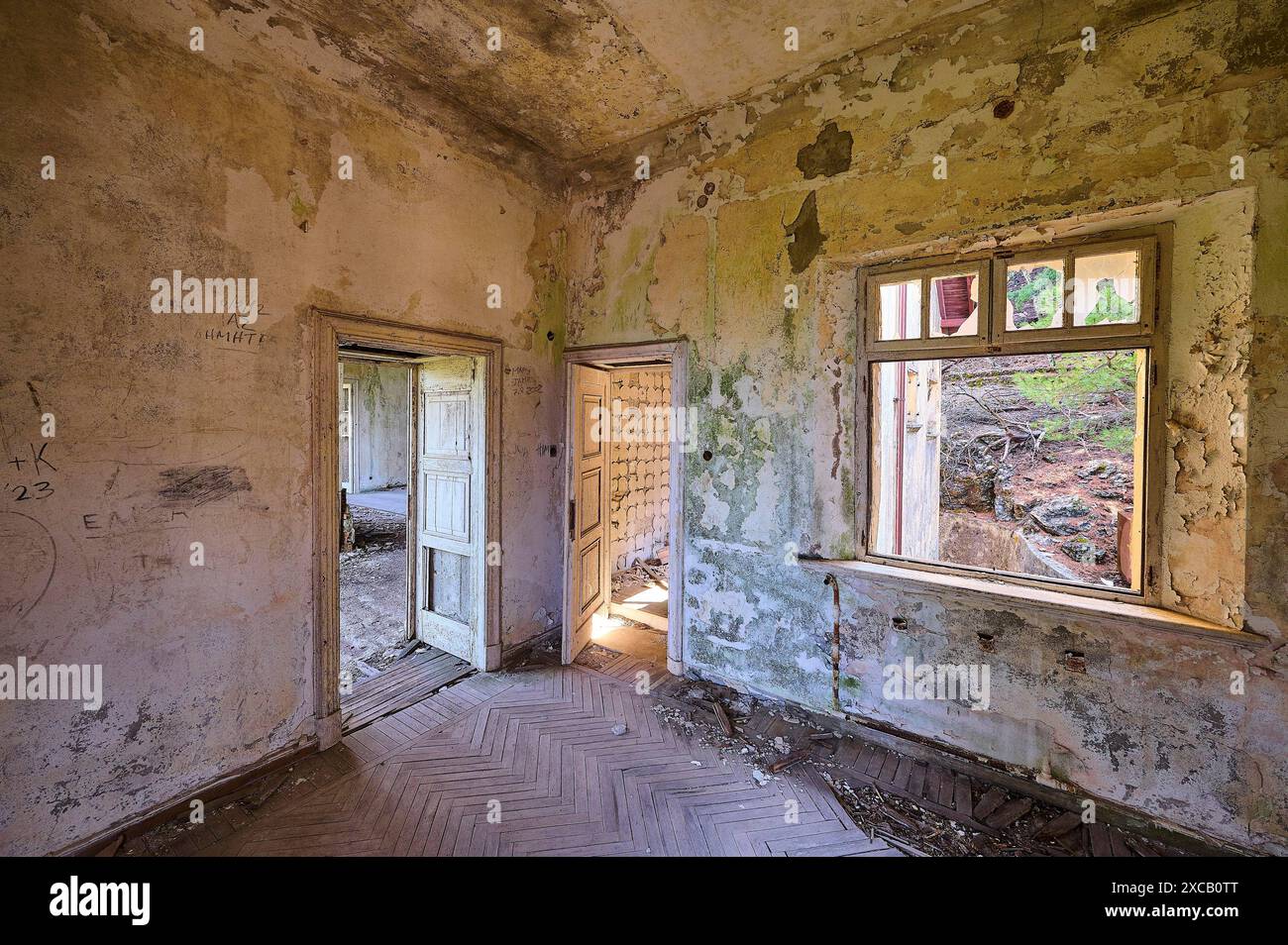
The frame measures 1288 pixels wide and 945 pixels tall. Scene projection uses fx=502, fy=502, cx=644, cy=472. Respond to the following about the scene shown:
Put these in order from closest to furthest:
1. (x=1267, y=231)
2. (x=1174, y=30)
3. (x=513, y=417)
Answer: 1. (x=1267, y=231)
2. (x=1174, y=30)
3. (x=513, y=417)

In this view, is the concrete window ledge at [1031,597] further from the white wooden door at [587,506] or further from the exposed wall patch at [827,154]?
the exposed wall patch at [827,154]

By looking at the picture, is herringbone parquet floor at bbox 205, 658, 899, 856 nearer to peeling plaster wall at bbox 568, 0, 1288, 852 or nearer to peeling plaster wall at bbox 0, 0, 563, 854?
peeling plaster wall at bbox 0, 0, 563, 854

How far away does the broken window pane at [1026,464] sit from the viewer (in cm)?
770

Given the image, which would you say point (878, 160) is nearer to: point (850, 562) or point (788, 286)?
point (788, 286)

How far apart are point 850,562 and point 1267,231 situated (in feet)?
7.52

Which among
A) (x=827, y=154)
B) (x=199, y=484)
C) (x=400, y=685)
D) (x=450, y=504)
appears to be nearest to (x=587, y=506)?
(x=450, y=504)

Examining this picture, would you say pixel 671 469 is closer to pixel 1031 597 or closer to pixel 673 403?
pixel 673 403

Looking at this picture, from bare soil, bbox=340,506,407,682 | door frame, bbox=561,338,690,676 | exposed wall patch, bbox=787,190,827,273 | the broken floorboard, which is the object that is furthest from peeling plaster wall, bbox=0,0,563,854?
exposed wall patch, bbox=787,190,827,273

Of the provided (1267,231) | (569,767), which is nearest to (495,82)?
(1267,231)

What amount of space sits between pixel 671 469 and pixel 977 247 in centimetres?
224

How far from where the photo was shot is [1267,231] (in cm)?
208

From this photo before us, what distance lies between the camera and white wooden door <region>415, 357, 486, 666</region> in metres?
3.91

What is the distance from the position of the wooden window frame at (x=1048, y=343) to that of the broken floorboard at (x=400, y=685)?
3168 millimetres

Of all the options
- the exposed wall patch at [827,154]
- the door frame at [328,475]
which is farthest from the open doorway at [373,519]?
the exposed wall patch at [827,154]
